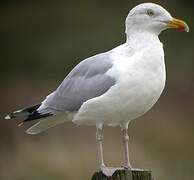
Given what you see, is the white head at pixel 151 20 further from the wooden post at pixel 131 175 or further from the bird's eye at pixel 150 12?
the wooden post at pixel 131 175

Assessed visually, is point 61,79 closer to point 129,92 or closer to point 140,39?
point 140,39

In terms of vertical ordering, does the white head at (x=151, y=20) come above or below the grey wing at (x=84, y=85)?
above

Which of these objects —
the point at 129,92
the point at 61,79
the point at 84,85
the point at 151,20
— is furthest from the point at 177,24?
the point at 61,79

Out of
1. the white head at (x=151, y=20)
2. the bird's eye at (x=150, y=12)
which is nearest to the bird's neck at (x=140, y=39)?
the white head at (x=151, y=20)

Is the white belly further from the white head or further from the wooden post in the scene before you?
the wooden post

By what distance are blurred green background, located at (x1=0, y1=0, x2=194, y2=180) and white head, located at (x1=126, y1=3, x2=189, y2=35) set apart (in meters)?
3.12

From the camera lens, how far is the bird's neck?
6.25 m

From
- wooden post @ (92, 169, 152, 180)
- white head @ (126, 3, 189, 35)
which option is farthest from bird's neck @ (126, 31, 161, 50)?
wooden post @ (92, 169, 152, 180)

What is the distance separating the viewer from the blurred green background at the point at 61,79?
9.98 meters

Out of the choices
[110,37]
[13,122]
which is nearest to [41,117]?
[13,122]

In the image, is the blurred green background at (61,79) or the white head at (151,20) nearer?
the white head at (151,20)

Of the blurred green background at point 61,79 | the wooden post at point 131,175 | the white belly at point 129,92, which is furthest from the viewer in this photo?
the blurred green background at point 61,79

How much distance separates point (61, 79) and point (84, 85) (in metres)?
7.35

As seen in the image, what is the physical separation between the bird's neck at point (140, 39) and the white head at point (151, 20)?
0.02 meters
